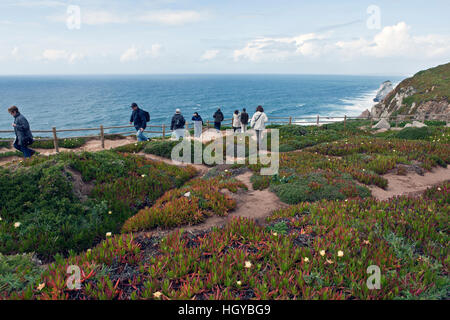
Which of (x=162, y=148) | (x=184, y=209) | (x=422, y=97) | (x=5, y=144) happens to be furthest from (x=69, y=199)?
(x=422, y=97)

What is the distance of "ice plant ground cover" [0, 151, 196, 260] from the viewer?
6.07 metres

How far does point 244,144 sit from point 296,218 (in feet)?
31.8

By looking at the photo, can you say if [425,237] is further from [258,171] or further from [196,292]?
[258,171]

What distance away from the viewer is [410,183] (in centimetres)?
987

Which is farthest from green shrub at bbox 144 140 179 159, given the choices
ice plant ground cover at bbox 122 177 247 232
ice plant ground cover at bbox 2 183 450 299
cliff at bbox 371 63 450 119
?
cliff at bbox 371 63 450 119

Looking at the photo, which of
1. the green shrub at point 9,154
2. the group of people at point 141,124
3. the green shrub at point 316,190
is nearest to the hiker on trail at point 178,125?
the group of people at point 141,124

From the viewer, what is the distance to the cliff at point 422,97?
121 ft

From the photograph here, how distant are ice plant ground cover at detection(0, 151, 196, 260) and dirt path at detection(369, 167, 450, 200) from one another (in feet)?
24.0

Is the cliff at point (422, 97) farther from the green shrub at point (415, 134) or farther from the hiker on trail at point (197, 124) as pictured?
the hiker on trail at point (197, 124)

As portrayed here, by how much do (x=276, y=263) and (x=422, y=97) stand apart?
48389mm

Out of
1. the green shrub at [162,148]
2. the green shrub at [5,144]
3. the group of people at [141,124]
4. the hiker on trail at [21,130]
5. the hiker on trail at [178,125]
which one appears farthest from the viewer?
the green shrub at [5,144]

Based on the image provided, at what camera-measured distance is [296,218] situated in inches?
256

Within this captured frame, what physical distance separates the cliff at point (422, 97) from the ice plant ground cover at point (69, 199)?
115ft

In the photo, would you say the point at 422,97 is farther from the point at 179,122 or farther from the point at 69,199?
the point at 69,199
